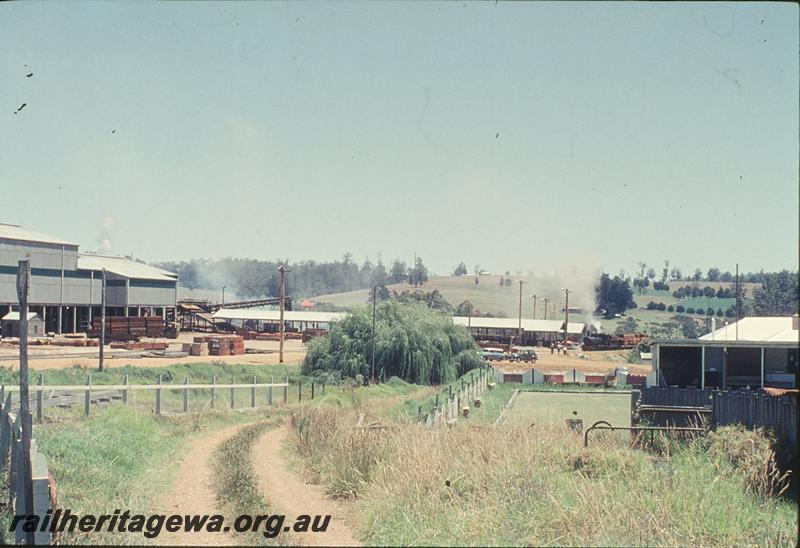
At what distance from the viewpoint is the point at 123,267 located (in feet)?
227

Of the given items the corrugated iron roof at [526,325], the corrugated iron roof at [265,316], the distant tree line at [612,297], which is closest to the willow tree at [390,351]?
the corrugated iron roof at [265,316]

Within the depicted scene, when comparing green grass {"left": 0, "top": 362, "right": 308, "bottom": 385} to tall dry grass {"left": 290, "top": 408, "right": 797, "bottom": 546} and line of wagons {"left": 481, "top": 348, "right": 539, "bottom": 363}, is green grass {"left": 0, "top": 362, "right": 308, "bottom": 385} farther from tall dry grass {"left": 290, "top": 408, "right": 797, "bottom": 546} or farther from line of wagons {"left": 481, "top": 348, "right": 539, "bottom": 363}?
line of wagons {"left": 481, "top": 348, "right": 539, "bottom": 363}

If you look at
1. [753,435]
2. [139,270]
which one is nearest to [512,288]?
[139,270]

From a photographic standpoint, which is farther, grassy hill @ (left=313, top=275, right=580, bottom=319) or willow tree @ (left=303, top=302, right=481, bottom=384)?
grassy hill @ (left=313, top=275, right=580, bottom=319)

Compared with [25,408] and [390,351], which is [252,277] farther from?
[25,408]

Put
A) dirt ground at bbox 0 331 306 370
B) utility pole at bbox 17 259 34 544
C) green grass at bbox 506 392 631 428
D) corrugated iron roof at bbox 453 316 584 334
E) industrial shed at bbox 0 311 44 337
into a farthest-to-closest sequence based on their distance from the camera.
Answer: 1. corrugated iron roof at bbox 453 316 584 334
2. industrial shed at bbox 0 311 44 337
3. dirt ground at bbox 0 331 306 370
4. green grass at bbox 506 392 631 428
5. utility pole at bbox 17 259 34 544

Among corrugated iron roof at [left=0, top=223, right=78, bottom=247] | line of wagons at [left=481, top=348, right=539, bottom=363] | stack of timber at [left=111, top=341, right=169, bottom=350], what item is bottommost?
line of wagons at [left=481, top=348, right=539, bottom=363]

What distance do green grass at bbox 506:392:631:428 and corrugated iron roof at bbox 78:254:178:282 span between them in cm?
3775

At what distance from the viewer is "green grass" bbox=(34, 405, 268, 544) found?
11.4 m

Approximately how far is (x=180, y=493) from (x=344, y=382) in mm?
28054

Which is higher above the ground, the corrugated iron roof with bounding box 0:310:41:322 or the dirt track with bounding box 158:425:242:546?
the corrugated iron roof with bounding box 0:310:41:322

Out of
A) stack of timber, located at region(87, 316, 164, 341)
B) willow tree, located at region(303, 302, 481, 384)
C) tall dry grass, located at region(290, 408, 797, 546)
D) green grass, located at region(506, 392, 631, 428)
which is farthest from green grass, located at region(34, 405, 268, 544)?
stack of timber, located at region(87, 316, 164, 341)

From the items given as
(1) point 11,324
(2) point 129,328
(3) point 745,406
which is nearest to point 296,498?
(3) point 745,406

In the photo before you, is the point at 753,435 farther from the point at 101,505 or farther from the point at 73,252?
the point at 73,252
